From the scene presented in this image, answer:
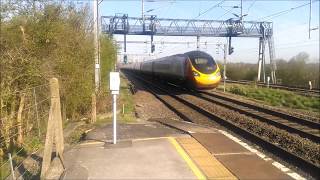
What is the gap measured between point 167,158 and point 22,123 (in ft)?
13.7

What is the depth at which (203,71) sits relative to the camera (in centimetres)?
2553

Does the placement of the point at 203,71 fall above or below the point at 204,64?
below

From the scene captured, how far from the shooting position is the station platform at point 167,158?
7637 millimetres

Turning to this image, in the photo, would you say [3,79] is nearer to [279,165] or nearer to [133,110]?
[279,165]

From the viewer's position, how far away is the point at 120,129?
12.2 m

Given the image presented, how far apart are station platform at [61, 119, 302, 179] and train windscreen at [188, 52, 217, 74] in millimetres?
14301

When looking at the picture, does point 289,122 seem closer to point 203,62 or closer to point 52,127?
point 203,62

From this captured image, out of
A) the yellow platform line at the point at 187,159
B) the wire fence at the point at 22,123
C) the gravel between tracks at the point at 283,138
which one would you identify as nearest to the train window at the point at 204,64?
the gravel between tracks at the point at 283,138

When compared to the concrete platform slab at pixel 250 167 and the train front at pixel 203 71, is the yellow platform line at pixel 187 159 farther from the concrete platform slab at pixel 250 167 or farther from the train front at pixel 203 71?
the train front at pixel 203 71

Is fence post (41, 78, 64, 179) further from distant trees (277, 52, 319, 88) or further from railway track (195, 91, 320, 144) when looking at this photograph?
distant trees (277, 52, 319, 88)

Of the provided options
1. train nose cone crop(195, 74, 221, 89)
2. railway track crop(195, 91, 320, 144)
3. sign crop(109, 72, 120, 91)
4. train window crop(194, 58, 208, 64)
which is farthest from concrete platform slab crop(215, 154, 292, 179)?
train window crop(194, 58, 208, 64)

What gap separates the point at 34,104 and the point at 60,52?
253 cm

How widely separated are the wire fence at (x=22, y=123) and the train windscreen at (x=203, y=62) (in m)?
15.0

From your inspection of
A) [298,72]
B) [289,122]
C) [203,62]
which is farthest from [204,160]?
[298,72]
